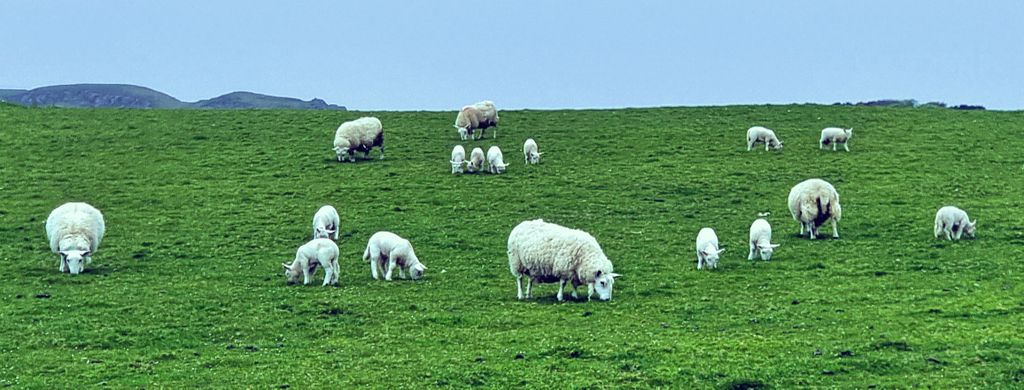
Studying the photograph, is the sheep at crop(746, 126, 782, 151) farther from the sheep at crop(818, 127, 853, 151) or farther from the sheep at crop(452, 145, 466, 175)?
the sheep at crop(452, 145, 466, 175)

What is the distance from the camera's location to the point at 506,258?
3030cm

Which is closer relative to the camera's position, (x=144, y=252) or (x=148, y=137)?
(x=144, y=252)

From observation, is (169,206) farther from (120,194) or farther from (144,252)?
(144,252)

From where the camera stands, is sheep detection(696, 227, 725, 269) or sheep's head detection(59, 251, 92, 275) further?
sheep's head detection(59, 251, 92, 275)

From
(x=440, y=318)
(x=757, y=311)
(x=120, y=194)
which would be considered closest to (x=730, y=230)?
(x=757, y=311)

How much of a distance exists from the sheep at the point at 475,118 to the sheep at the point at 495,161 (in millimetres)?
5605

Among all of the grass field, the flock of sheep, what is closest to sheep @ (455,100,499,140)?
the grass field

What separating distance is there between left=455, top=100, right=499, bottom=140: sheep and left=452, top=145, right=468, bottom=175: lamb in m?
5.02

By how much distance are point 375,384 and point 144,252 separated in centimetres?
1544

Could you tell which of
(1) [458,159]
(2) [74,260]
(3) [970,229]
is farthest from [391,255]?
(1) [458,159]

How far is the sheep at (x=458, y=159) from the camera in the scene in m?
43.0

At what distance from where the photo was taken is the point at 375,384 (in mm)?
18578

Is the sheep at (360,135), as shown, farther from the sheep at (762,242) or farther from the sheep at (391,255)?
the sheep at (762,242)

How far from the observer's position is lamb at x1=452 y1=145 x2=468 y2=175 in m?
43.0
